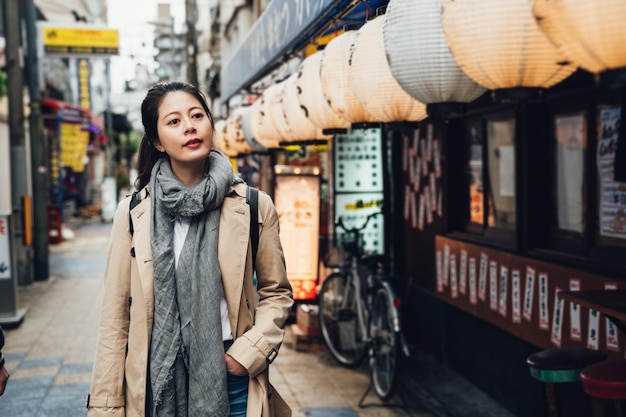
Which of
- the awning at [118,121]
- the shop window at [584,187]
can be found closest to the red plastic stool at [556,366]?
the shop window at [584,187]

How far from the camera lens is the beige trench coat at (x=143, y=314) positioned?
9.64 ft

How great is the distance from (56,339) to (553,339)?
21.7 ft

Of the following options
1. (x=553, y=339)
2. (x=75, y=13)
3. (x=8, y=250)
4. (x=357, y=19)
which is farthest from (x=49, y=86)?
(x=553, y=339)

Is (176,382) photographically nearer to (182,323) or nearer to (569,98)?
(182,323)

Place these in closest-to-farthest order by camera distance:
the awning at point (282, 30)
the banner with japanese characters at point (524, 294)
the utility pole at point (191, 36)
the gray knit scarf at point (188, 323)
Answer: the gray knit scarf at point (188, 323) → the banner with japanese characters at point (524, 294) → the awning at point (282, 30) → the utility pole at point (191, 36)

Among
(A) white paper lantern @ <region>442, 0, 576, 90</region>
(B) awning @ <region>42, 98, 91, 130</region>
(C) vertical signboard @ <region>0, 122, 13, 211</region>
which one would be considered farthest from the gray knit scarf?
(B) awning @ <region>42, 98, 91, 130</region>

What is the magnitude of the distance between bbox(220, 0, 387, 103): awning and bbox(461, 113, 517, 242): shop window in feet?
5.90

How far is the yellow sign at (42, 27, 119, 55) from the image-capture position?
55.3 ft

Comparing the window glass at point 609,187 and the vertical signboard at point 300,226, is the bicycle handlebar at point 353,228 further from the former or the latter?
the window glass at point 609,187

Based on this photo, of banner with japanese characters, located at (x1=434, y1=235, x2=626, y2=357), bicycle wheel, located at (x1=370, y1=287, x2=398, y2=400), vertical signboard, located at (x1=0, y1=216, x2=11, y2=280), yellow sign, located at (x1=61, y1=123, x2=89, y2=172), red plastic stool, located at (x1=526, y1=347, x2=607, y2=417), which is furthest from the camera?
yellow sign, located at (x1=61, y1=123, x2=89, y2=172)

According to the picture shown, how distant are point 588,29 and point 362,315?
6.12m

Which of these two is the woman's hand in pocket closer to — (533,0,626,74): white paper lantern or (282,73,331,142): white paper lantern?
(533,0,626,74): white paper lantern

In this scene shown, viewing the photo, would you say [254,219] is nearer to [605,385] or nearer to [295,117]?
[605,385]

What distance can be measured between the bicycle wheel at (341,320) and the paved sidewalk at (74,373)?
184 millimetres
